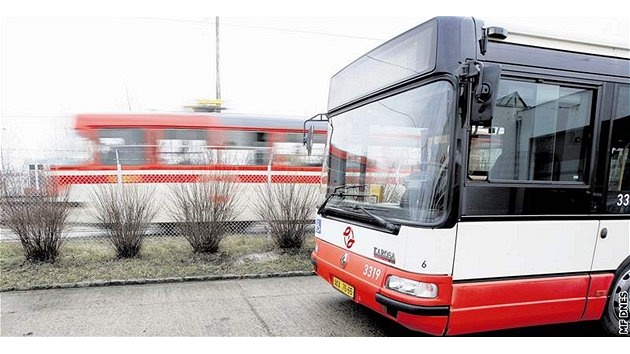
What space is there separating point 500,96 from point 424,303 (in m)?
1.83

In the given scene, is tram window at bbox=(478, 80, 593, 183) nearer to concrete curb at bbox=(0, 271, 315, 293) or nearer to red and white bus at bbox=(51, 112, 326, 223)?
concrete curb at bbox=(0, 271, 315, 293)

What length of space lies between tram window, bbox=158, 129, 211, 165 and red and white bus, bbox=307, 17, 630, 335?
638 cm

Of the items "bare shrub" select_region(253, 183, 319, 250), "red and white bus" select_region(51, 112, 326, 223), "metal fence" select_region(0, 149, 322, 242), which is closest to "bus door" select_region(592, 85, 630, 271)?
"metal fence" select_region(0, 149, 322, 242)

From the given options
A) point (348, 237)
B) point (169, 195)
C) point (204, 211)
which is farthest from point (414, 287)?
point (169, 195)

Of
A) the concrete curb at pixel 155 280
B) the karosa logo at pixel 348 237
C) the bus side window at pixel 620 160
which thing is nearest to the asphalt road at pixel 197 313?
the concrete curb at pixel 155 280

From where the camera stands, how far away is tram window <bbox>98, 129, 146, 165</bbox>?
30.7 ft

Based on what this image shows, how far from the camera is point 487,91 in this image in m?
2.83

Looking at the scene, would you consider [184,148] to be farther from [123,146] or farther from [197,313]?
[197,313]

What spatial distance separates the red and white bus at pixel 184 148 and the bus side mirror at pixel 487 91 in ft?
17.2

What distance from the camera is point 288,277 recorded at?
6055mm

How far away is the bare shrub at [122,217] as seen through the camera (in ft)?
20.9

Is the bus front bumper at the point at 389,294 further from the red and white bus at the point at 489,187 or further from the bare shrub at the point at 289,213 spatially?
the bare shrub at the point at 289,213

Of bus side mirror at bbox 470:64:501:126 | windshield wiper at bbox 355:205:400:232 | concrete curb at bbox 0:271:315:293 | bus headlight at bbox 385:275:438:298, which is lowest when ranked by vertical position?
concrete curb at bbox 0:271:315:293

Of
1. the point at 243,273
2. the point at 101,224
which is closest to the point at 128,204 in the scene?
the point at 101,224
